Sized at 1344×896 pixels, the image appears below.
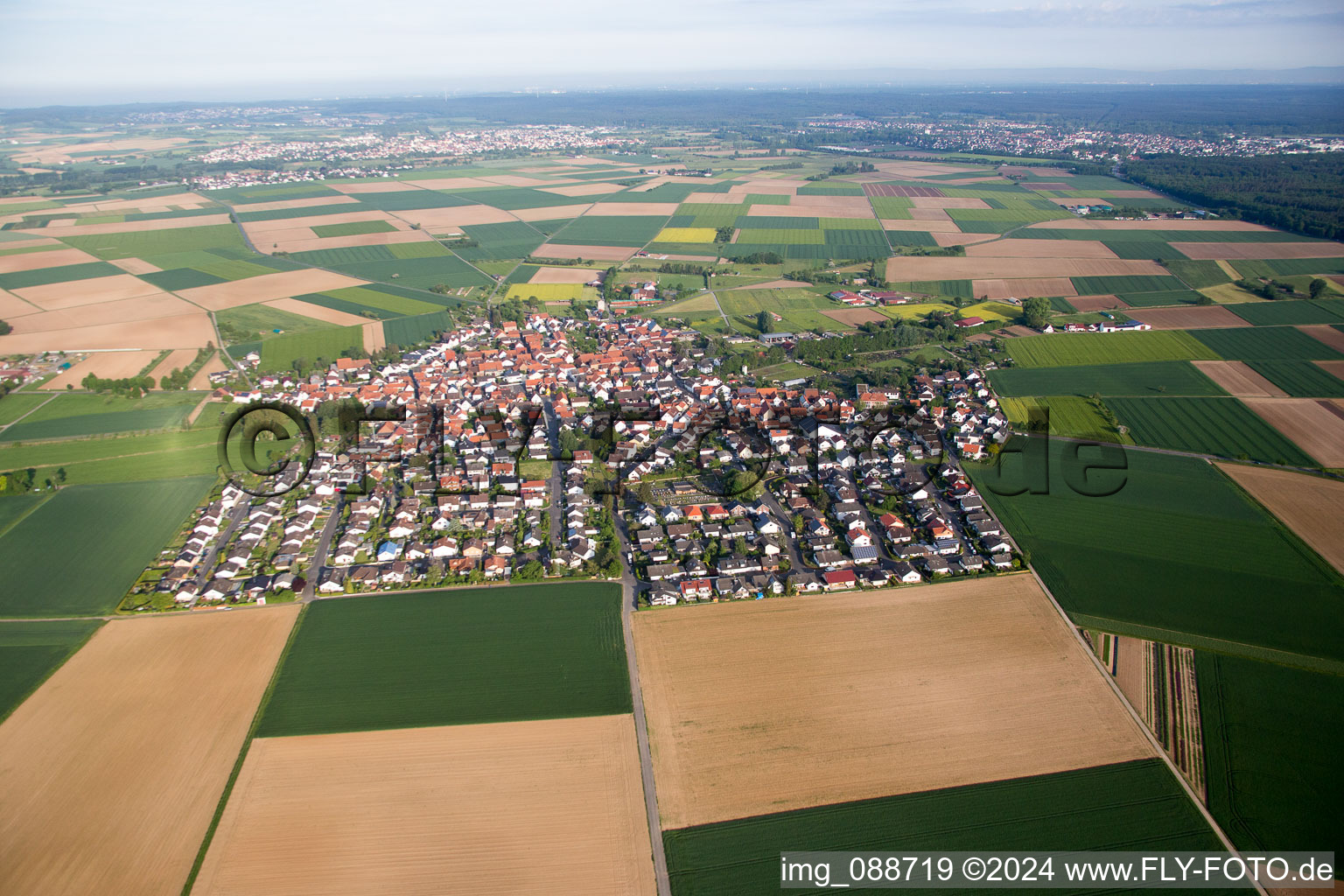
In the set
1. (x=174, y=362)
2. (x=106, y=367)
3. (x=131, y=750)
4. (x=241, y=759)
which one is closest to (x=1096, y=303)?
(x=241, y=759)

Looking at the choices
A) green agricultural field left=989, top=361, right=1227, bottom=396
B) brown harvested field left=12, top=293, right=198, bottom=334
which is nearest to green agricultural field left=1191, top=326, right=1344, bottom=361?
green agricultural field left=989, top=361, right=1227, bottom=396

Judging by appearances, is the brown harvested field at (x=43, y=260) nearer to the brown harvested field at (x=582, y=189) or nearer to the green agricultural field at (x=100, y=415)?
the green agricultural field at (x=100, y=415)

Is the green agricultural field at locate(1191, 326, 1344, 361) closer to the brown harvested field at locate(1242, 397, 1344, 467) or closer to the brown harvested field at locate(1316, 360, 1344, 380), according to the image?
the brown harvested field at locate(1316, 360, 1344, 380)

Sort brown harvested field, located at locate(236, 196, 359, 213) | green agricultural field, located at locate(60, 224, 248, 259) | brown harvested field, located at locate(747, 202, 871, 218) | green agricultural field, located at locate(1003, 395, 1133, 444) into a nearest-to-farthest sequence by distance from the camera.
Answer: green agricultural field, located at locate(1003, 395, 1133, 444) → green agricultural field, located at locate(60, 224, 248, 259) → brown harvested field, located at locate(747, 202, 871, 218) → brown harvested field, located at locate(236, 196, 359, 213)

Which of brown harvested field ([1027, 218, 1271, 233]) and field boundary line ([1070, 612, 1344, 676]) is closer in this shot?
field boundary line ([1070, 612, 1344, 676])

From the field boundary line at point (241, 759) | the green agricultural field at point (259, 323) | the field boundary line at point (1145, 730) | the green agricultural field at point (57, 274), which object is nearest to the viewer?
the field boundary line at point (241, 759)

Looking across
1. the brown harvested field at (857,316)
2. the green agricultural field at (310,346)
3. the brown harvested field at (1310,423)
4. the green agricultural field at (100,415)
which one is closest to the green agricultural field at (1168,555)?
the brown harvested field at (1310,423)

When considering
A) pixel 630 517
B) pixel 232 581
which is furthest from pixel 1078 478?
pixel 232 581
